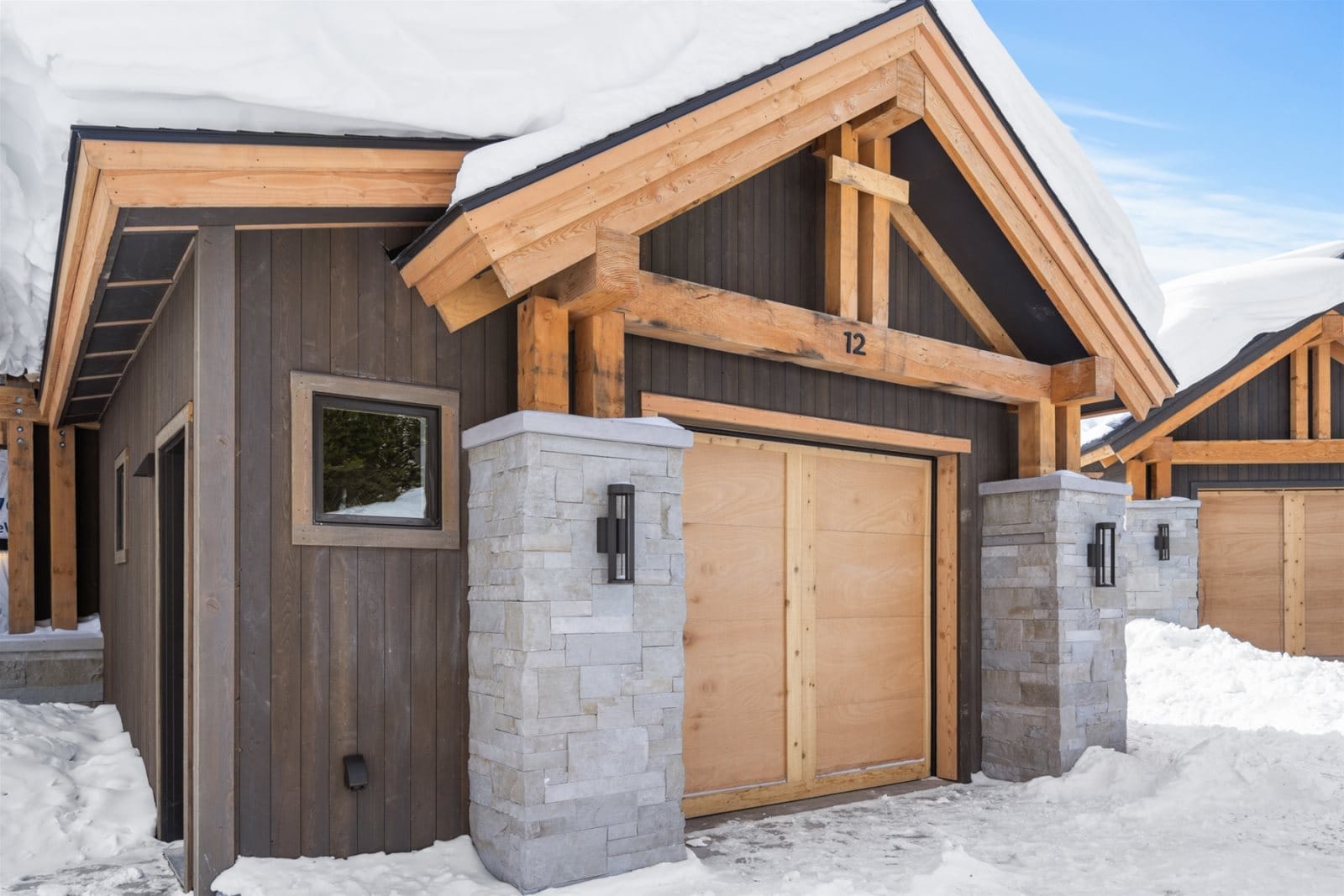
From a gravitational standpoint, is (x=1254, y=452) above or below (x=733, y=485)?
above

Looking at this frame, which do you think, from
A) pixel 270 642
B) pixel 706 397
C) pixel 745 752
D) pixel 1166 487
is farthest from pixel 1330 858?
pixel 1166 487

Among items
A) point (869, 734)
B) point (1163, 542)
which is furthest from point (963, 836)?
point (1163, 542)

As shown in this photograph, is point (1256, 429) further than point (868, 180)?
Yes

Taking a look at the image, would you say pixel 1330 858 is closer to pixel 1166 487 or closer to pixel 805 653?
pixel 805 653

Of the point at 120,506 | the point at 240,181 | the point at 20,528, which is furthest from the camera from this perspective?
the point at 20,528

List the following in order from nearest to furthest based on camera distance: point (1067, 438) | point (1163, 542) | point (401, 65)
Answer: point (401, 65) → point (1067, 438) → point (1163, 542)

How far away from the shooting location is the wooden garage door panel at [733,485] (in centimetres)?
630

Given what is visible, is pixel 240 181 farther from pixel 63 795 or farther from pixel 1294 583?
pixel 1294 583

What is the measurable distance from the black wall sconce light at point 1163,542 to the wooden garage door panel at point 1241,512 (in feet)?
2.71

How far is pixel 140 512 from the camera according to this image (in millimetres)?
7027

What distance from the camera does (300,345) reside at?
4930 mm

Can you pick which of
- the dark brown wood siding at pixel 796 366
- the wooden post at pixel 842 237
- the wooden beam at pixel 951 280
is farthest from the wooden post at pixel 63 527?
the wooden beam at pixel 951 280

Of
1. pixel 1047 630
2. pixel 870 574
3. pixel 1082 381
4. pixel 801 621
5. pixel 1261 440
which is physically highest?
pixel 1082 381

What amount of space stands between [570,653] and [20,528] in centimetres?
692
